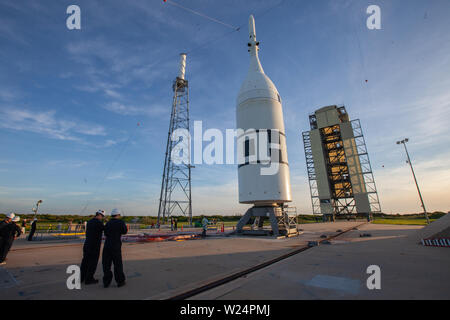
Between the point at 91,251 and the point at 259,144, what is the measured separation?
1158 centimetres

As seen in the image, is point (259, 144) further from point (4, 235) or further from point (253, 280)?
point (4, 235)

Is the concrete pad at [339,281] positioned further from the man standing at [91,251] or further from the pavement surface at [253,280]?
the man standing at [91,251]

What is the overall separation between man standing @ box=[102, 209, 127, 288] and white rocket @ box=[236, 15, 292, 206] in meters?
10.2

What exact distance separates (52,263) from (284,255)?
781 cm

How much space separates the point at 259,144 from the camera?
46.7 feet

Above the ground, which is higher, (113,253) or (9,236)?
(9,236)

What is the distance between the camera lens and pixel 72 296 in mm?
3670

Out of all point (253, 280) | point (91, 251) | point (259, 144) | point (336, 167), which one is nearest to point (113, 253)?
point (91, 251)

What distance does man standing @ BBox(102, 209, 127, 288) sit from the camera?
4211 millimetres

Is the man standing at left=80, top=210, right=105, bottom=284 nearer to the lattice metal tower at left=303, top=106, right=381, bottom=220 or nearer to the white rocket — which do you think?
the white rocket

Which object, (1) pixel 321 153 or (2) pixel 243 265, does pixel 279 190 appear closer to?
(2) pixel 243 265

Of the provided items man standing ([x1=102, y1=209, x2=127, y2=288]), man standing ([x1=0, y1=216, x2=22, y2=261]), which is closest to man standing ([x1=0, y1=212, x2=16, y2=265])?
man standing ([x1=0, y1=216, x2=22, y2=261])

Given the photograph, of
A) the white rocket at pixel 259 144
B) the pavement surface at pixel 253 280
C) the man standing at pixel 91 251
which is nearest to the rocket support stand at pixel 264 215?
the white rocket at pixel 259 144

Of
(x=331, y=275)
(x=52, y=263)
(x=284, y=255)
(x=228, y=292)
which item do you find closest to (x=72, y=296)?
(x=228, y=292)
